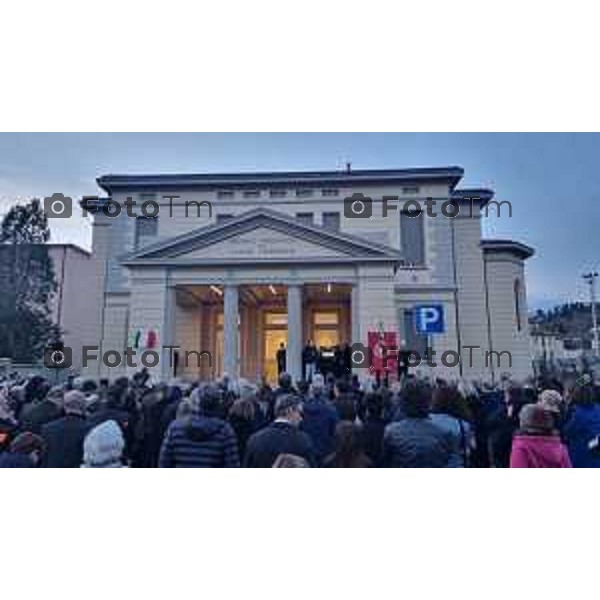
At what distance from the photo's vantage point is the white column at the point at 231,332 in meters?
22.5

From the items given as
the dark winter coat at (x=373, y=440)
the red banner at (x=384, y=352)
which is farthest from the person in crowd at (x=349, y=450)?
the red banner at (x=384, y=352)

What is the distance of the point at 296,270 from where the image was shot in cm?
2338

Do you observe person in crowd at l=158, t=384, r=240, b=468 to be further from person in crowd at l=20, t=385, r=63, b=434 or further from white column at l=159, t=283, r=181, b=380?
white column at l=159, t=283, r=181, b=380

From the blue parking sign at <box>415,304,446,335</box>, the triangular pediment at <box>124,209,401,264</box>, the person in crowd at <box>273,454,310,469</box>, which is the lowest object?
the person in crowd at <box>273,454,310,469</box>

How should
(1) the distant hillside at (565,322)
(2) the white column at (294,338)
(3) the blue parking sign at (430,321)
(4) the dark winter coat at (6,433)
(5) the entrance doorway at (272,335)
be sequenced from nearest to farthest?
(4) the dark winter coat at (6,433) → (3) the blue parking sign at (430,321) → (2) the white column at (294,338) → (5) the entrance doorway at (272,335) → (1) the distant hillside at (565,322)

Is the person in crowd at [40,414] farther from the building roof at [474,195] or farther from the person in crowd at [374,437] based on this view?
the building roof at [474,195]

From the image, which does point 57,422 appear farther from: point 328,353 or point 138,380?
point 328,353

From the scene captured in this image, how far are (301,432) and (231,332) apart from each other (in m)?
18.3

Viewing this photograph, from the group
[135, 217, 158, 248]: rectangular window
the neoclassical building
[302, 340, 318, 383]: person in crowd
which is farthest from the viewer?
[135, 217, 158, 248]: rectangular window

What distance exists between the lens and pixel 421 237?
31219 millimetres

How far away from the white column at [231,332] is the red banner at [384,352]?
18.4 ft

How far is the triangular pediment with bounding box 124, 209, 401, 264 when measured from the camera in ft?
76.6

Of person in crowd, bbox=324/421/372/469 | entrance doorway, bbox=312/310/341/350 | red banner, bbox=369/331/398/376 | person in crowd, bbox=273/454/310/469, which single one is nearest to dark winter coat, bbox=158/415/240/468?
person in crowd, bbox=273/454/310/469

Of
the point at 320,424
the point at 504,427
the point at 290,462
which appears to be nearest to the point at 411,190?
the point at 504,427
